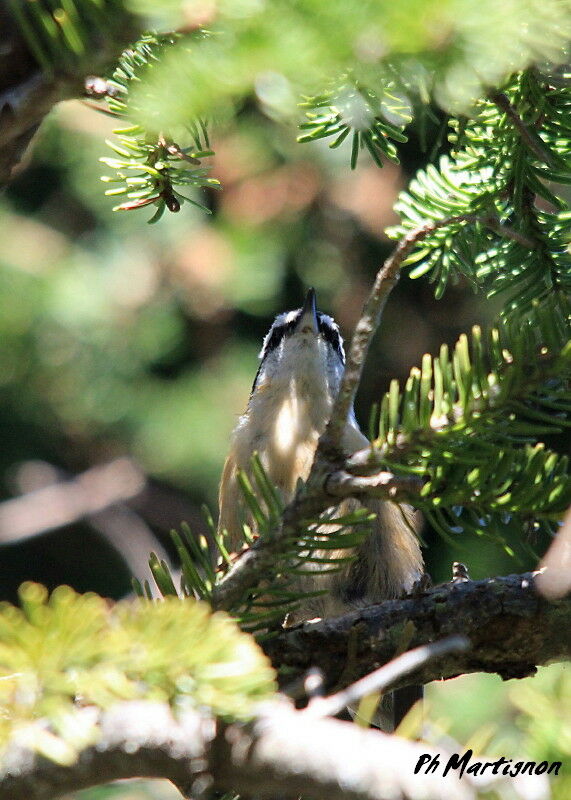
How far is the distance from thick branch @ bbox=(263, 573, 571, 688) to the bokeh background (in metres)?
2.71

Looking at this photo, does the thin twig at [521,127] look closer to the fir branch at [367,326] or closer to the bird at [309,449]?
the fir branch at [367,326]

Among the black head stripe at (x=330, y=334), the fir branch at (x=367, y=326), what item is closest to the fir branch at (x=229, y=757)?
the fir branch at (x=367, y=326)

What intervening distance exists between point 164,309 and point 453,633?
3.29 meters

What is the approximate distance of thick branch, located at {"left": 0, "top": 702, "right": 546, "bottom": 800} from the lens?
3.07 feet

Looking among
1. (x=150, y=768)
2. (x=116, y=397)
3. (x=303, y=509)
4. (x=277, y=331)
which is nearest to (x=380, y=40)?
(x=303, y=509)

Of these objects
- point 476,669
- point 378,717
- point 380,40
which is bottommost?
point 378,717

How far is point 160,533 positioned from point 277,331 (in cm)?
230

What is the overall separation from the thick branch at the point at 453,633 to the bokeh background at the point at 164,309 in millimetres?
2712

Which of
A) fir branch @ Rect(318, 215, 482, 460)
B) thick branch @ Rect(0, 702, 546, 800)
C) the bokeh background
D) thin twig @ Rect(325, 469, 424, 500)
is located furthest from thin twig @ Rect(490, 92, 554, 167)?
the bokeh background

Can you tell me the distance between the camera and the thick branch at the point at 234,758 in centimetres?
94

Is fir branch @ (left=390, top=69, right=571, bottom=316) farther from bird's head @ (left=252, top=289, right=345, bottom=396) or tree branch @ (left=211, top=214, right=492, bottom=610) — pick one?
bird's head @ (left=252, top=289, right=345, bottom=396)

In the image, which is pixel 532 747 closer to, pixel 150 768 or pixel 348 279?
pixel 150 768

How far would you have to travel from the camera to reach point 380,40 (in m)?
0.89

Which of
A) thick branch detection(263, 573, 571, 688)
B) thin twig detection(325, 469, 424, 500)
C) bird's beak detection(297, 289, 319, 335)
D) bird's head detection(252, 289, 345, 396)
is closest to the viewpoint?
thin twig detection(325, 469, 424, 500)
